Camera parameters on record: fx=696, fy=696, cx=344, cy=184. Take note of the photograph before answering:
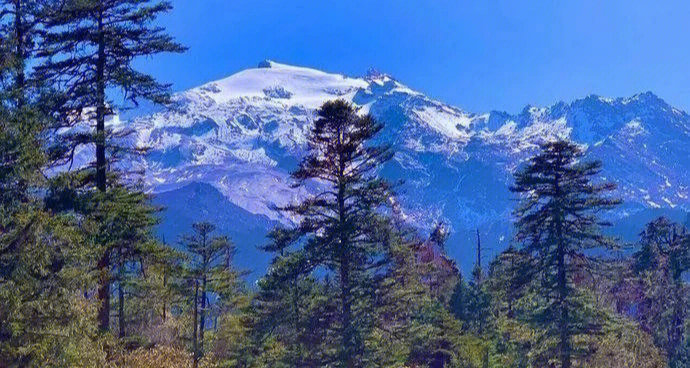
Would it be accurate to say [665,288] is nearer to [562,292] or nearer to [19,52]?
[562,292]

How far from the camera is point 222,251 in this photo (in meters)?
44.2

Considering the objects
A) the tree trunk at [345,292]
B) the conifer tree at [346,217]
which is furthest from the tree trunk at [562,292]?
the tree trunk at [345,292]

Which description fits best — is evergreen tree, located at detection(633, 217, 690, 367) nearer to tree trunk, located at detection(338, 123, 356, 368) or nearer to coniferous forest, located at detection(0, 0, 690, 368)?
coniferous forest, located at detection(0, 0, 690, 368)

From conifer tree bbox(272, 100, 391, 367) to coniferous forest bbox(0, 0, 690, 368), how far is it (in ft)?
0.23

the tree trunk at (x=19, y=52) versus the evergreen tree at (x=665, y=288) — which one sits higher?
the tree trunk at (x=19, y=52)

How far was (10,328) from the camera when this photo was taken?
47.4 feet

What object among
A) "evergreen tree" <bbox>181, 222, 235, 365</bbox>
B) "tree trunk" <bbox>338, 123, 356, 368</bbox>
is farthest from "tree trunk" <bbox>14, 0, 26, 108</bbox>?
"evergreen tree" <bbox>181, 222, 235, 365</bbox>

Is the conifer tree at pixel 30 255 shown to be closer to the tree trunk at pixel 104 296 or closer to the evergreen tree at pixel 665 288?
the tree trunk at pixel 104 296

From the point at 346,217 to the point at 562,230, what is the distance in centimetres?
910

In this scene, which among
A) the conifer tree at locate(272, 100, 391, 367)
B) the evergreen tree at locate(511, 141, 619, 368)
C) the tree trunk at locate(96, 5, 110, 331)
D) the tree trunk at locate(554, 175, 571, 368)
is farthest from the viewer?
the evergreen tree at locate(511, 141, 619, 368)

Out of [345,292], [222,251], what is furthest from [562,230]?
[222,251]

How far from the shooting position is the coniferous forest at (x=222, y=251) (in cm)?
1527

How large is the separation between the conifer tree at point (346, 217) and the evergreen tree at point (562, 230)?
22.4ft

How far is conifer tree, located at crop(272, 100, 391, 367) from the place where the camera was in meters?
25.0
